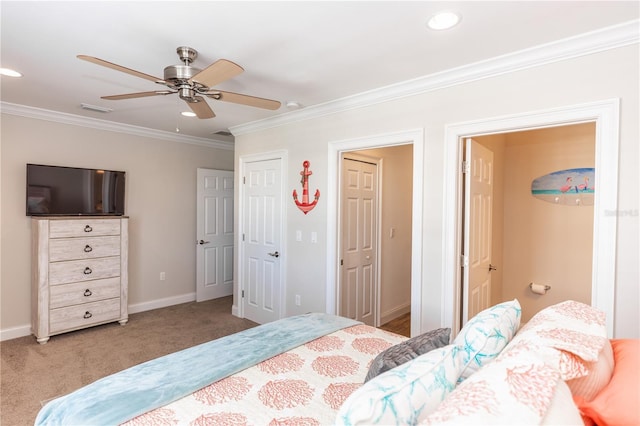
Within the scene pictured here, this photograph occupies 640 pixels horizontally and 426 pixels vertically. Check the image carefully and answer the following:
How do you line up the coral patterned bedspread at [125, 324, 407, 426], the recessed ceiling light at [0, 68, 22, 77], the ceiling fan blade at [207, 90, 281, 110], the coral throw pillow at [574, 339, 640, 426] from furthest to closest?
1. the recessed ceiling light at [0, 68, 22, 77]
2. the ceiling fan blade at [207, 90, 281, 110]
3. the coral patterned bedspread at [125, 324, 407, 426]
4. the coral throw pillow at [574, 339, 640, 426]

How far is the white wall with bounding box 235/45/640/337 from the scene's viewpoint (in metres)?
1.90

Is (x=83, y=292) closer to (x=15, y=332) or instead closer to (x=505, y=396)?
(x=15, y=332)

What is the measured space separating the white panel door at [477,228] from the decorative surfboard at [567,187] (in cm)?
97

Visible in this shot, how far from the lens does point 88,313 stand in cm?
381

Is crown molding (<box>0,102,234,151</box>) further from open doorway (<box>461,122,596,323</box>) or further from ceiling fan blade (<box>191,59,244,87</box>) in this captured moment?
open doorway (<box>461,122,596,323</box>)

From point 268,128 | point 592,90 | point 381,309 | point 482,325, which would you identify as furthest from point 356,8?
point 381,309

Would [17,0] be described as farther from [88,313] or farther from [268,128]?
[88,313]

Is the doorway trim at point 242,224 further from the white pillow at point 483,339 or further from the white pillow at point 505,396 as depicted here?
the white pillow at point 505,396

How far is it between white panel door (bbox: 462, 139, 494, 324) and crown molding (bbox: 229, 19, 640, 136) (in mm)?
502

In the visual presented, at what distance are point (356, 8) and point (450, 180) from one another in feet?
4.70

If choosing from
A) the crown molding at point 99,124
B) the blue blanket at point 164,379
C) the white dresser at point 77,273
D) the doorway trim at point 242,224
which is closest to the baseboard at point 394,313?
the doorway trim at point 242,224

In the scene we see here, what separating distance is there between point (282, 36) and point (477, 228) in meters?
2.11

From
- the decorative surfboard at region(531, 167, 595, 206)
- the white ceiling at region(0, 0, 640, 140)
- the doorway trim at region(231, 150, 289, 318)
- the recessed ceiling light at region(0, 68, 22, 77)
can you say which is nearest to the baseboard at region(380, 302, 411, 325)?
the doorway trim at region(231, 150, 289, 318)

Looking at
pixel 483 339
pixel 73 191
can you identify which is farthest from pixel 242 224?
pixel 483 339
